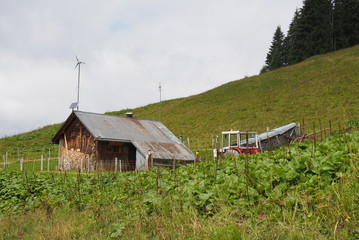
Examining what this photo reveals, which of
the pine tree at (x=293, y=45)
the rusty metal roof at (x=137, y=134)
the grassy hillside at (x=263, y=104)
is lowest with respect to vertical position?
the rusty metal roof at (x=137, y=134)

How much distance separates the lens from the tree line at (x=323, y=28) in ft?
192

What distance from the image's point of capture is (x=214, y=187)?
594cm

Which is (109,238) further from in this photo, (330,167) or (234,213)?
(330,167)

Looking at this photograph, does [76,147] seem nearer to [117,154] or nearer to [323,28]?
[117,154]

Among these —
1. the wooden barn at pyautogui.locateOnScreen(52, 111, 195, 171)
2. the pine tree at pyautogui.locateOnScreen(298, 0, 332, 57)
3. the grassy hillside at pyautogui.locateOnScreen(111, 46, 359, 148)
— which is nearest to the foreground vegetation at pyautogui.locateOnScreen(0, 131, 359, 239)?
the wooden barn at pyautogui.locateOnScreen(52, 111, 195, 171)

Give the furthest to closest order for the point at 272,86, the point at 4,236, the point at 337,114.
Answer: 1. the point at 272,86
2. the point at 337,114
3. the point at 4,236

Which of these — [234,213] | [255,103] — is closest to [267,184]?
[234,213]

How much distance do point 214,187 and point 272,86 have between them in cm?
4448

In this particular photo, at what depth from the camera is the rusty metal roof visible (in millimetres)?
24000

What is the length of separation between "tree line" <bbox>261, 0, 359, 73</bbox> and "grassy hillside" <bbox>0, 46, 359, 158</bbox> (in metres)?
5.89

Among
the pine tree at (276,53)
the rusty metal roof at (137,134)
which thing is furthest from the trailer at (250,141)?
the pine tree at (276,53)

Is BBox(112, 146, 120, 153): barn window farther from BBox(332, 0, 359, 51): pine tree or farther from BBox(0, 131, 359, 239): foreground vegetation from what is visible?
BBox(332, 0, 359, 51): pine tree

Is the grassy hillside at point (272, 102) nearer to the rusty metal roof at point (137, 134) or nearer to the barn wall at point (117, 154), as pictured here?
the rusty metal roof at point (137, 134)

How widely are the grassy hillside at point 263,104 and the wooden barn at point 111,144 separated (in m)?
5.60
